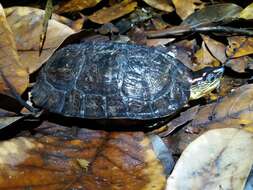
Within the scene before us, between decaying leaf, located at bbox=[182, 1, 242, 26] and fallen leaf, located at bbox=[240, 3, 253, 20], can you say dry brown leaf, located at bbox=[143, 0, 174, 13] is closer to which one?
decaying leaf, located at bbox=[182, 1, 242, 26]

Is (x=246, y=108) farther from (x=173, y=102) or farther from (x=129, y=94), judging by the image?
(x=129, y=94)

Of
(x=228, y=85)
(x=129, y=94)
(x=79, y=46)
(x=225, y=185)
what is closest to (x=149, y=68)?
(x=129, y=94)

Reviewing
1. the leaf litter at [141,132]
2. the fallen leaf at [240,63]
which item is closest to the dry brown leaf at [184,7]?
the leaf litter at [141,132]

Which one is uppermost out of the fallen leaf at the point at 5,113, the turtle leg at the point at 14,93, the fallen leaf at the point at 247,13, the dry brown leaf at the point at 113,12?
the turtle leg at the point at 14,93

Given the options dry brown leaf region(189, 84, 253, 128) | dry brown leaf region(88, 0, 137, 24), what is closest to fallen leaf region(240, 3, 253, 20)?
dry brown leaf region(189, 84, 253, 128)

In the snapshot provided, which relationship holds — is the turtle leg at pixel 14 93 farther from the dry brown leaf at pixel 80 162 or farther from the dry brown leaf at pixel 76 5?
the dry brown leaf at pixel 76 5

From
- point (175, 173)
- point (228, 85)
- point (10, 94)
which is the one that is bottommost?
point (228, 85)
